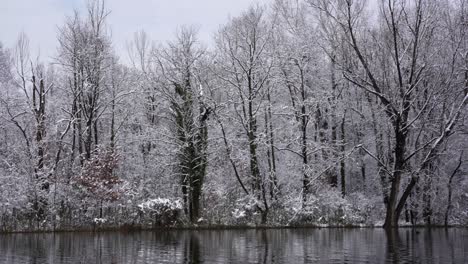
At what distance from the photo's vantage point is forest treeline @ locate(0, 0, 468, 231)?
31.1 m

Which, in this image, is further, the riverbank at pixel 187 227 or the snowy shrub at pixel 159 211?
the snowy shrub at pixel 159 211

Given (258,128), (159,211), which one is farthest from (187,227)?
(258,128)

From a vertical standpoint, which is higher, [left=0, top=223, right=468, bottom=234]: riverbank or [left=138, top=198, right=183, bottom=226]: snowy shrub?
[left=138, top=198, right=183, bottom=226]: snowy shrub

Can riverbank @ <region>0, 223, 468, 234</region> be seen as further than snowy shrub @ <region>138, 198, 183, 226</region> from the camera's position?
No

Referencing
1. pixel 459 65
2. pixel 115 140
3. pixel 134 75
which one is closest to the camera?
pixel 459 65

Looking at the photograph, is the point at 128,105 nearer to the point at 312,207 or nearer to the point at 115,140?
the point at 115,140

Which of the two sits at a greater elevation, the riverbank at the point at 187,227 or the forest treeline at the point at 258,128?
the forest treeline at the point at 258,128

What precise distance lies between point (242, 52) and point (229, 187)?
9425 millimetres

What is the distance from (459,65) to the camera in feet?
105

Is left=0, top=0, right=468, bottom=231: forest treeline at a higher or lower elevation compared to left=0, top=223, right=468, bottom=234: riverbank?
higher

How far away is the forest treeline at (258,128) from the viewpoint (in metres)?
31.1

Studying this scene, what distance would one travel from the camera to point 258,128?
37344 mm

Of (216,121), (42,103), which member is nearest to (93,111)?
(42,103)

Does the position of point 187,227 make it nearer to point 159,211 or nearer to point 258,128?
point 159,211
